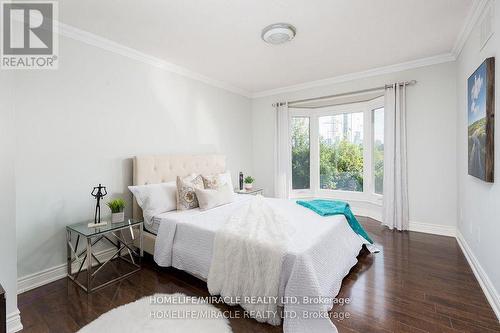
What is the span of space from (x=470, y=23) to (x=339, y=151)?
106 inches

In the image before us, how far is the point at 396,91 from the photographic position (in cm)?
381

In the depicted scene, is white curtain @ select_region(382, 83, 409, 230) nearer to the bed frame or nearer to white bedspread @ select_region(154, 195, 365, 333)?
white bedspread @ select_region(154, 195, 365, 333)

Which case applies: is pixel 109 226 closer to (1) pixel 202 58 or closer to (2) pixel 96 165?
(2) pixel 96 165

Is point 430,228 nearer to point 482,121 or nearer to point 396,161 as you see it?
point 396,161

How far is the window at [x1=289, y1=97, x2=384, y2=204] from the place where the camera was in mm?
4504

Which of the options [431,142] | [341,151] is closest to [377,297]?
[431,142]

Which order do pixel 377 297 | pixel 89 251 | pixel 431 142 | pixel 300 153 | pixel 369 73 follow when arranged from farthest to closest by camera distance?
1. pixel 300 153
2. pixel 369 73
3. pixel 431 142
4. pixel 89 251
5. pixel 377 297

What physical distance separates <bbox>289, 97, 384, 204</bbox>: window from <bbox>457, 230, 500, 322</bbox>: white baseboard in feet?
5.17

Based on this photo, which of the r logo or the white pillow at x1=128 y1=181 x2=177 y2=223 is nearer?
the r logo

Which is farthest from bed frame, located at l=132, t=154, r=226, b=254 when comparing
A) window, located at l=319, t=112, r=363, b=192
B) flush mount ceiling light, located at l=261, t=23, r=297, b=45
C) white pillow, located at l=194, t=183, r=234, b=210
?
window, located at l=319, t=112, r=363, b=192

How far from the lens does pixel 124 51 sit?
3.05 m

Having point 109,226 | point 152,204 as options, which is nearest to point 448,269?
point 152,204

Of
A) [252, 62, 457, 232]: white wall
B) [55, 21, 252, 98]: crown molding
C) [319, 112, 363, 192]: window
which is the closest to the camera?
[55, 21, 252, 98]: crown molding

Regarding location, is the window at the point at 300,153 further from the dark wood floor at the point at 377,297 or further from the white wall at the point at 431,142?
the dark wood floor at the point at 377,297
